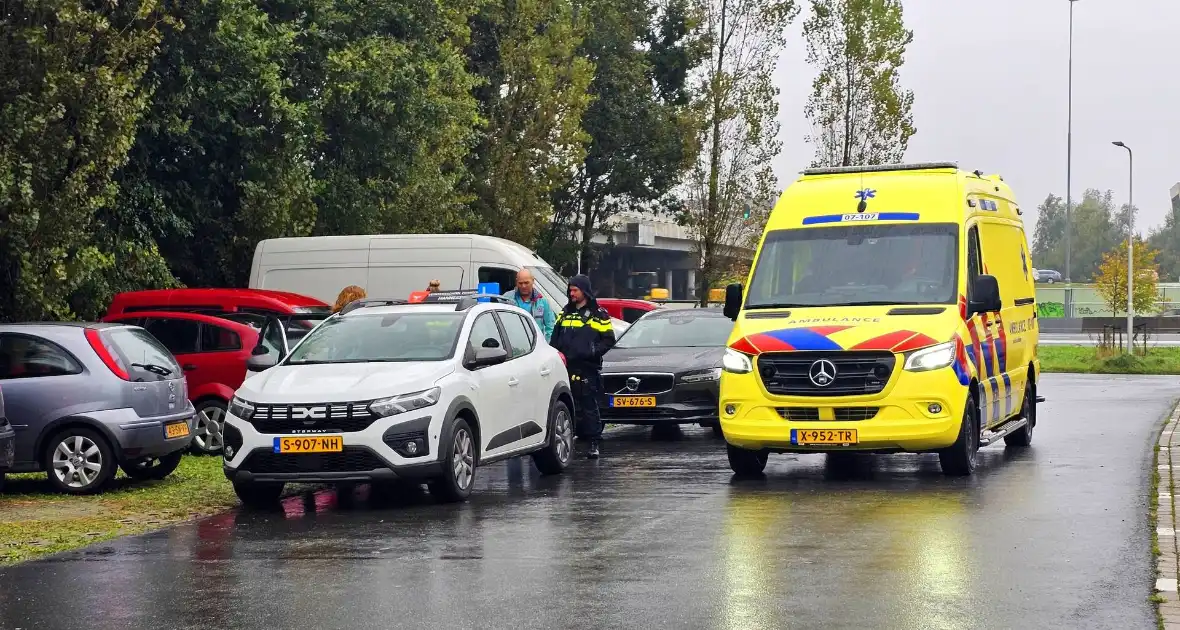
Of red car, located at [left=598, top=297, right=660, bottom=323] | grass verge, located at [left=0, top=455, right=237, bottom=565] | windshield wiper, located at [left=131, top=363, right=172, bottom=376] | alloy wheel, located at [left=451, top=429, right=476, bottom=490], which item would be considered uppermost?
red car, located at [left=598, top=297, right=660, bottom=323]

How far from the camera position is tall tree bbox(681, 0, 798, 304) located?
45031 millimetres

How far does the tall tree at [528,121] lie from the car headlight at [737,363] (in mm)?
23881

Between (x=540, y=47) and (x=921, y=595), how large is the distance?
103ft

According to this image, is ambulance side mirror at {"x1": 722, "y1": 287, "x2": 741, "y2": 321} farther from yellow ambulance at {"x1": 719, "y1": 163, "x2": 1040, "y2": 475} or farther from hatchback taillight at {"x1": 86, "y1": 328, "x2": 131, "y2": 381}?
hatchback taillight at {"x1": 86, "y1": 328, "x2": 131, "y2": 381}

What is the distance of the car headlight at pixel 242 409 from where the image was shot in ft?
41.8

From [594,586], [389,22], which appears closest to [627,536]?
[594,586]

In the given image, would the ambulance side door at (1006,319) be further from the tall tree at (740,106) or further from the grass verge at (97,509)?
the tall tree at (740,106)

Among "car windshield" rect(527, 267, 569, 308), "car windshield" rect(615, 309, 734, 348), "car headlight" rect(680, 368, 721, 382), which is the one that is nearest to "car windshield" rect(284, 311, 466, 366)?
"car headlight" rect(680, 368, 721, 382)

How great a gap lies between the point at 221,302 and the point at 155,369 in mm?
4586

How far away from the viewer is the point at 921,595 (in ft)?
27.7

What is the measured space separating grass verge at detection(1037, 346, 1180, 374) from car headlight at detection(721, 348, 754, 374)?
2508 cm

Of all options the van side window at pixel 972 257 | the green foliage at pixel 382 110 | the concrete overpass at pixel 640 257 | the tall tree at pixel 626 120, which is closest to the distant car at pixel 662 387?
the van side window at pixel 972 257

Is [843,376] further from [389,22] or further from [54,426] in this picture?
[389,22]

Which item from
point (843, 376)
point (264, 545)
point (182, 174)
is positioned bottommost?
point (264, 545)
